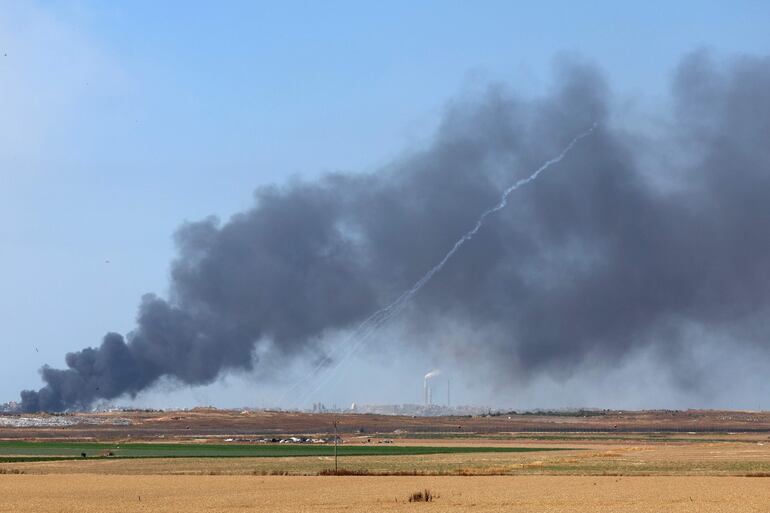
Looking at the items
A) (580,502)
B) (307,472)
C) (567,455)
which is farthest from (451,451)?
(580,502)

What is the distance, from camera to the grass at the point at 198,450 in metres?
131

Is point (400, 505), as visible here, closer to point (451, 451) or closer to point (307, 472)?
point (307, 472)

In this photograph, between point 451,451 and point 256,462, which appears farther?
point 451,451

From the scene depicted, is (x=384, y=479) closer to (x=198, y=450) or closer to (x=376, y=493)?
(x=376, y=493)

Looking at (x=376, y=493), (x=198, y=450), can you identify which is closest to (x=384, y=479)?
(x=376, y=493)

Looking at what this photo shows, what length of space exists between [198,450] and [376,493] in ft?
249

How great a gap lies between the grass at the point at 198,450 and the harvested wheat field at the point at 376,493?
3677 centimetres

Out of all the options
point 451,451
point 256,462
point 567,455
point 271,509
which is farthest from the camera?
point 451,451

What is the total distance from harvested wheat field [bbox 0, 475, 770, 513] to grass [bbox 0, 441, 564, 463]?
36.8m

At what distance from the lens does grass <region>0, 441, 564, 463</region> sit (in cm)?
13062

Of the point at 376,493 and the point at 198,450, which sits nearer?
the point at 376,493

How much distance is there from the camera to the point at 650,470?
9794cm

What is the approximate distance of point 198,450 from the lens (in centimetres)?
14512

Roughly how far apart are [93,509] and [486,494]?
2564 centimetres
